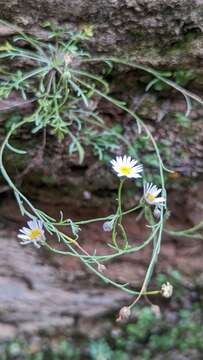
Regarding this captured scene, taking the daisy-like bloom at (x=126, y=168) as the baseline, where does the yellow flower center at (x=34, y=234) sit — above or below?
below

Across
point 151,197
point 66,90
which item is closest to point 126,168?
point 151,197

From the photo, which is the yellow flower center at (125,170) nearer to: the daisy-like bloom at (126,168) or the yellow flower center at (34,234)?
the daisy-like bloom at (126,168)

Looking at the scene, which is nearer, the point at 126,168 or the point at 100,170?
the point at 126,168

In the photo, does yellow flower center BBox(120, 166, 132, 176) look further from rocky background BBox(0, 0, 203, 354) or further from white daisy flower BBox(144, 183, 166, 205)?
rocky background BBox(0, 0, 203, 354)

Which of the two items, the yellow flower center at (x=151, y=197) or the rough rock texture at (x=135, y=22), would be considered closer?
the yellow flower center at (x=151, y=197)

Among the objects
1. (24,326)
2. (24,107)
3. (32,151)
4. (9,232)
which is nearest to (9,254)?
(9,232)

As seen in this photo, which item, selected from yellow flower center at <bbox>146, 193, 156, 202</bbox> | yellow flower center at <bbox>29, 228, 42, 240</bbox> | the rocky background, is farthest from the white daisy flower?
the rocky background

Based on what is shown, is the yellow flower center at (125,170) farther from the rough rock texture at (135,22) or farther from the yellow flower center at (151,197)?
the rough rock texture at (135,22)

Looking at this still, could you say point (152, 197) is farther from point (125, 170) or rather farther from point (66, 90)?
point (66, 90)

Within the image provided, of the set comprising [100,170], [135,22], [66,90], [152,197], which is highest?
[135,22]

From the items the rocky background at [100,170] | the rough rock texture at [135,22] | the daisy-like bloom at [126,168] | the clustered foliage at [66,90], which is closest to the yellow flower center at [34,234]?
the clustered foliage at [66,90]

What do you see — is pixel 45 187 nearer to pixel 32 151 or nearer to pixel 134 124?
pixel 32 151
